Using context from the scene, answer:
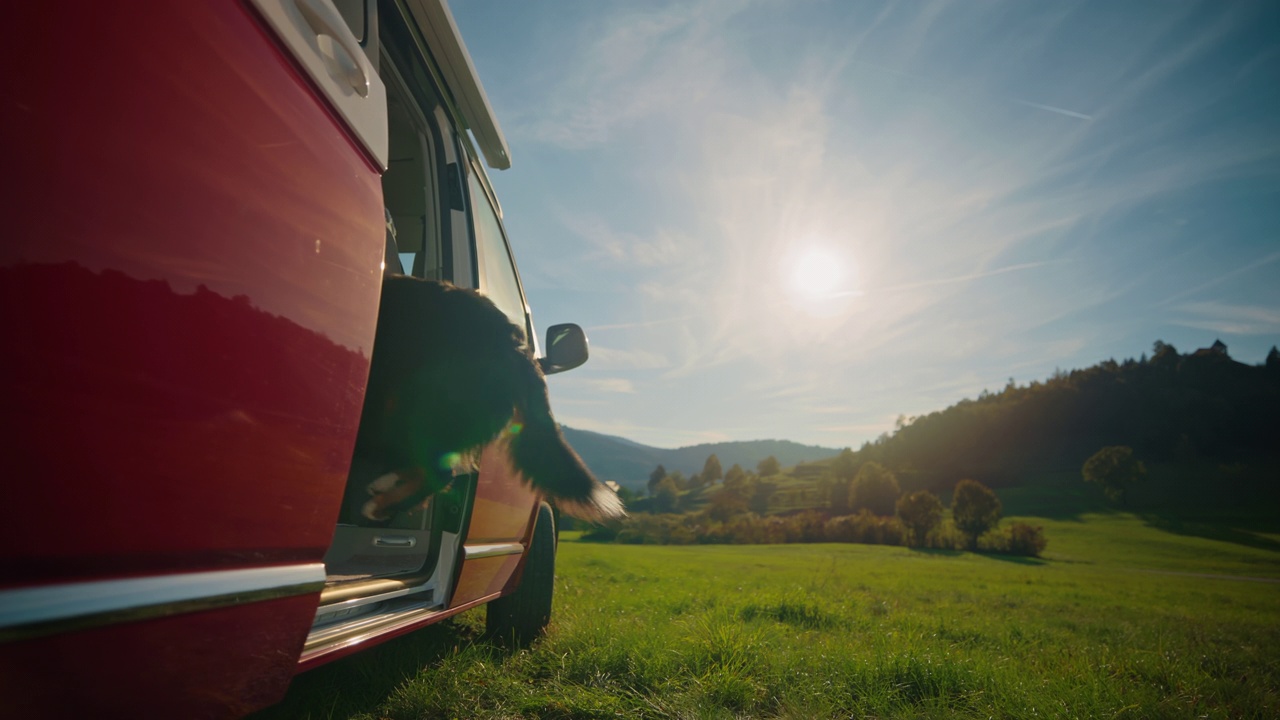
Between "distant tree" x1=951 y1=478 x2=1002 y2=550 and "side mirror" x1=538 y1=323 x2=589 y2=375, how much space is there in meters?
56.2

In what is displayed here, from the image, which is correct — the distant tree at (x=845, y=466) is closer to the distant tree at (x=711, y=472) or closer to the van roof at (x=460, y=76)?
the distant tree at (x=711, y=472)

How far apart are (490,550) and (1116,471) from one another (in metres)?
89.0

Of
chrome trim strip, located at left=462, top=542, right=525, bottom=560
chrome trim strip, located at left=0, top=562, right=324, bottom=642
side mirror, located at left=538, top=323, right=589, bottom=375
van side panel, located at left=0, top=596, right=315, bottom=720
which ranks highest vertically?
Answer: side mirror, located at left=538, top=323, right=589, bottom=375

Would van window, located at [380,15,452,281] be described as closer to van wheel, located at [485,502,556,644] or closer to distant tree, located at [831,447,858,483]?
van wheel, located at [485,502,556,644]

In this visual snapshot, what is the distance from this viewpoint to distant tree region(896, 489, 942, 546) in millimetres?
49625

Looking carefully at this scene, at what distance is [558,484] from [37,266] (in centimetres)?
230

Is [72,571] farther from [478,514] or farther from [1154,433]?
[1154,433]

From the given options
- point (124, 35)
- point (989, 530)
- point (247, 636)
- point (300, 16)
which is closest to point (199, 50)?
point (124, 35)

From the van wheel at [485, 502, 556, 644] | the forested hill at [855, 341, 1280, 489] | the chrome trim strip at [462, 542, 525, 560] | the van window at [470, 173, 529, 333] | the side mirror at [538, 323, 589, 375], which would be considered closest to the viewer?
the chrome trim strip at [462, 542, 525, 560]

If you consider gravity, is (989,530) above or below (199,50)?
below

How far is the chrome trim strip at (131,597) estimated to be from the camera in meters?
0.76

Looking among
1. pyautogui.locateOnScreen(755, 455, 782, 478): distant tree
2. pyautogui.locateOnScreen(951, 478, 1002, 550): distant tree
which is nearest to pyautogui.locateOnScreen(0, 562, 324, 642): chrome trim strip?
pyautogui.locateOnScreen(951, 478, 1002, 550): distant tree

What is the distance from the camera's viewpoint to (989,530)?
164 feet

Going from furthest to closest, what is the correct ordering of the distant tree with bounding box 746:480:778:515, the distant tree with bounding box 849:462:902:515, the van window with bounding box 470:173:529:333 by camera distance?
the distant tree with bounding box 746:480:778:515 < the distant tree with bounding box 849:462:902:515 < the van window with bounding box 470:173:529:333
